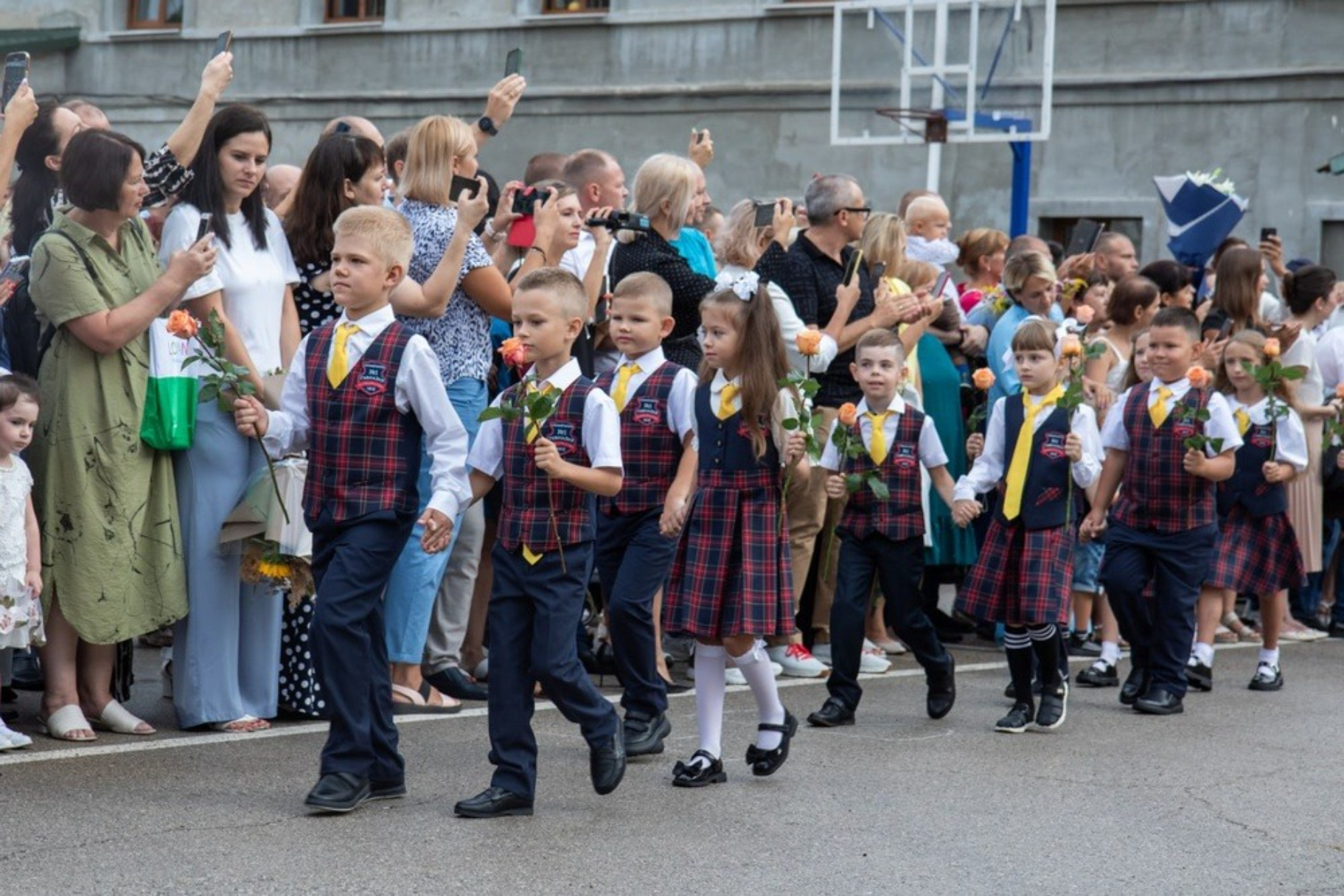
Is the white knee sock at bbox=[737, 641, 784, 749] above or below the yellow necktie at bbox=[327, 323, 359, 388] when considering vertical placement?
Answer: below

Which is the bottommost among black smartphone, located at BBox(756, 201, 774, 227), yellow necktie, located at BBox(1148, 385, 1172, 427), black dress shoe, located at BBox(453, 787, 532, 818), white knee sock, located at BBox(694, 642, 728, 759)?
black dress shoe, located at BBox(453, 787, 532, 818)

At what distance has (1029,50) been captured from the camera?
1778cm

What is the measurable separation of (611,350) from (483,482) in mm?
2305

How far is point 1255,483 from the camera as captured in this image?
33.3 ft

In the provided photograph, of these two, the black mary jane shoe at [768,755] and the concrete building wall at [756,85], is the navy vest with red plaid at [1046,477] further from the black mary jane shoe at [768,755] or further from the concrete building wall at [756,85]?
the concrete building wall at [756,85]

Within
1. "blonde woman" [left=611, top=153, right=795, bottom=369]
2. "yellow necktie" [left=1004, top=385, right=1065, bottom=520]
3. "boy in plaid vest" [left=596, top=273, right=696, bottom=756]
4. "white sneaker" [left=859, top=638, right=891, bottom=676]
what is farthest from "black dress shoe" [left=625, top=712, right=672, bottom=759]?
"white sneaker" [left=859, top=638, right=891, bottom=676]

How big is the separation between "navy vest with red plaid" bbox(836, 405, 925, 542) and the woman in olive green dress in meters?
2.64

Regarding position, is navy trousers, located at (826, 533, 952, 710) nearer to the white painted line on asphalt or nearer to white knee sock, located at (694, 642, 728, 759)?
the white painted line on asphalt

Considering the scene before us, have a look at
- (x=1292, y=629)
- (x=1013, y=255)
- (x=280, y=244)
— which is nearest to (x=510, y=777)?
(x=280, y=244)

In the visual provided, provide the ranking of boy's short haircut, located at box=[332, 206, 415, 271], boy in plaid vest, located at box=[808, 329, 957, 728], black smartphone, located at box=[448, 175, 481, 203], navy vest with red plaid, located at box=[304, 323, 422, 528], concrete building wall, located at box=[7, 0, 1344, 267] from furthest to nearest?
concrete building wall, located at box=[7, 0, 1344, 267], boy in plaid vest, located at box=[808, 329, 957, 728], black smartphone, located at box=[448, 175, 481, 203], boy's short haircut, located at box=[332, 206, 415, 271], navy vest with red plaid, located at box=[304, 323, 422, 528]

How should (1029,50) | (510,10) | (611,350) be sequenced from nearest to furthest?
(611,350)
(1029,50)
(510,10)

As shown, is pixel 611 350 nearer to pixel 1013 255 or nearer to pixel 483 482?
pixel 483 482

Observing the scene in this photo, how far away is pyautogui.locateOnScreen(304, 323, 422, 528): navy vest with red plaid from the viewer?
248 inches

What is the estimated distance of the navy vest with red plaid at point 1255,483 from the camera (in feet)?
33.3
